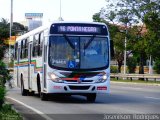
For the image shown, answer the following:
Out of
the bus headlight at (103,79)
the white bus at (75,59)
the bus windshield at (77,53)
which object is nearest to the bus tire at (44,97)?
the white bus at (75,59)

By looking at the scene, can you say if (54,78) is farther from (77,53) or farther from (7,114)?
(7,114)

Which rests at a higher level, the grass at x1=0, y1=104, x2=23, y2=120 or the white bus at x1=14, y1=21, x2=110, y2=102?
the white bus at x1=14, y1=21, x2=110, y2=102

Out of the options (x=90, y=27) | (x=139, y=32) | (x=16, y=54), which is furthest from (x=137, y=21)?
(x=90, y=27)

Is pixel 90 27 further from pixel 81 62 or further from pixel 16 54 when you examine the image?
pixel 16 54

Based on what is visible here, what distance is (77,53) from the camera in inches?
785

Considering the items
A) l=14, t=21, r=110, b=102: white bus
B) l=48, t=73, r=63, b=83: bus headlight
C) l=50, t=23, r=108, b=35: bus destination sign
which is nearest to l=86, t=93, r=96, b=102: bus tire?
l=14, t=21, r=110, b=102: white bus

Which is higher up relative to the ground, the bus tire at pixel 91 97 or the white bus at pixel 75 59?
the white bus at pixel 75 59

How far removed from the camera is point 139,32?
5616 centimetres

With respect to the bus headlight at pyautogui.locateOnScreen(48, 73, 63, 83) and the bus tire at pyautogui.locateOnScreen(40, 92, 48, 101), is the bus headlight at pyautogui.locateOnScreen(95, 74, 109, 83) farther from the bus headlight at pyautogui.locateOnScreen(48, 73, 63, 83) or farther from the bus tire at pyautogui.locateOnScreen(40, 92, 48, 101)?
the bus tire at pyautogui.locateOnScreen(40, 92, 48, 101)

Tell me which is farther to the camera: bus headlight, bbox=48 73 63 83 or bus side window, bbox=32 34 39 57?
→ bus side window, bbox=32 34 39 57

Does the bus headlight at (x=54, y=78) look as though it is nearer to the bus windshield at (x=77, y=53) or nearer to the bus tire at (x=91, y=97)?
the bus windshield at (x=77, y=53)

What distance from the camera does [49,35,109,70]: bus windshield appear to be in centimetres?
1981

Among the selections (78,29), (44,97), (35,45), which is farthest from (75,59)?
(35,45)

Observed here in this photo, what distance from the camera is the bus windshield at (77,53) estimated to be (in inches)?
780
